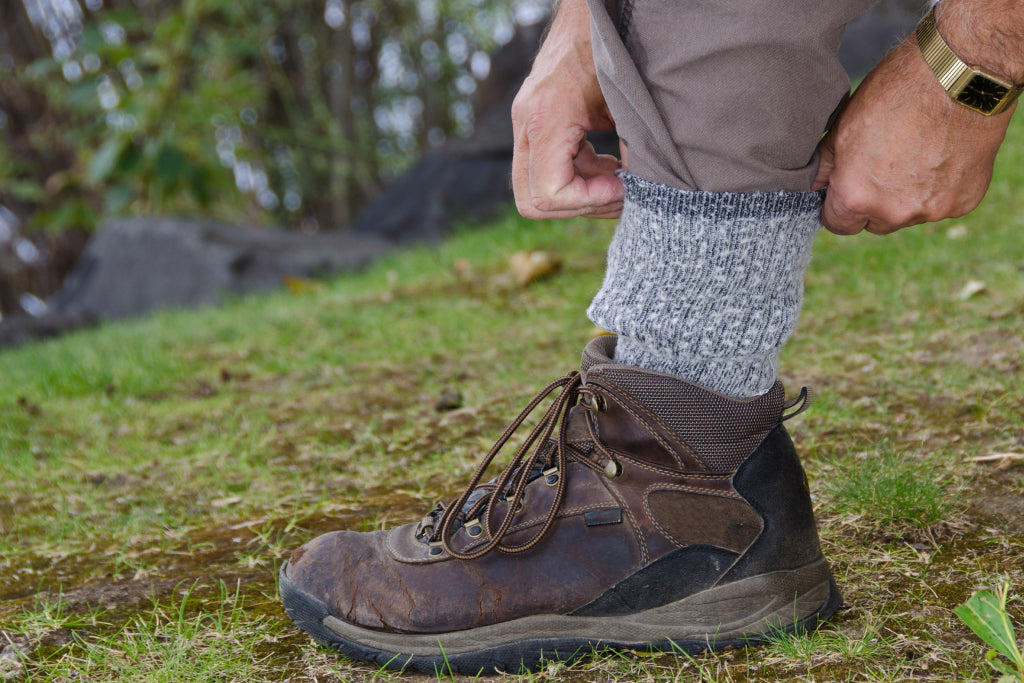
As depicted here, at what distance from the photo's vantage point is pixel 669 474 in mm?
1141

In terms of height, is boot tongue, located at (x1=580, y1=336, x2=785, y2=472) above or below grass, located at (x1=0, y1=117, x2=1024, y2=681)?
above

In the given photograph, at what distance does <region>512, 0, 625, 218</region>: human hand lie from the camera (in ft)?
3.78

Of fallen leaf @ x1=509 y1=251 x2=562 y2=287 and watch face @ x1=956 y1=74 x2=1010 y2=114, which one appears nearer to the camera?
watch face @ x1=956 y1=74 x2=1010 y2=114

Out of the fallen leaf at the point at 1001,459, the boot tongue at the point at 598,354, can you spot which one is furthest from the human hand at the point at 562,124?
the fallen leaf at the point at 1001,459

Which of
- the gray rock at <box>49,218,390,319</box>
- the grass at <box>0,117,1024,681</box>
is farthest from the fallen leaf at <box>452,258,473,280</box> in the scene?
the gray rock at <box>49,218,390,319</box>

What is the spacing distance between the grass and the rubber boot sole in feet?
0.09

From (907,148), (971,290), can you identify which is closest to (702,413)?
(907,148)

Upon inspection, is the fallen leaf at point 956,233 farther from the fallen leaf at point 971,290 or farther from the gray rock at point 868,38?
the gray rock at point 868,38

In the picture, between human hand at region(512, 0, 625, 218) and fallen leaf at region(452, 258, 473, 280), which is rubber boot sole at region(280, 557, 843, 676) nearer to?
human hand at region(512, 0, 625, 218)

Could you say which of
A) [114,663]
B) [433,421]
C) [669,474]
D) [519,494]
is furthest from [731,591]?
[433,421]

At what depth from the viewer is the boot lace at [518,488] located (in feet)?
3.81

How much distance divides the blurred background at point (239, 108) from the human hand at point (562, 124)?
173 inches

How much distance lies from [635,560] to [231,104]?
19.4 feet

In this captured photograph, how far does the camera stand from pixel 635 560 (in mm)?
1146
